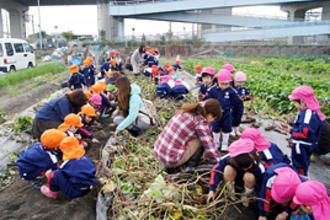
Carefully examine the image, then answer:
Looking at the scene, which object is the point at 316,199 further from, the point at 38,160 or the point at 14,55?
the point at 14,55

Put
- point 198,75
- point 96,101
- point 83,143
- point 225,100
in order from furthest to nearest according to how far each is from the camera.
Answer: point 198,75, point 96,101, point 83,143, point 225,100

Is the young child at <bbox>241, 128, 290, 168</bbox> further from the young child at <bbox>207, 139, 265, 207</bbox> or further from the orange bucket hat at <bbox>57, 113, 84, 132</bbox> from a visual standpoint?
the orange bucket hat at <bbox>57, 113, 84, 132</bbox>

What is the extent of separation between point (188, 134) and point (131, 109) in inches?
65.0

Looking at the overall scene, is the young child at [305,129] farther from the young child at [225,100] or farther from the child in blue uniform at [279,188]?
the young child at [225,100]

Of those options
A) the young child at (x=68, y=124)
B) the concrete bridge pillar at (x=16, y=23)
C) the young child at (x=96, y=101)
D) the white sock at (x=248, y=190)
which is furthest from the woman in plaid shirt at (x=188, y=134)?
the concrete bridge pillar at (x=16, y=23)

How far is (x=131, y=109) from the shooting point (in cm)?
451

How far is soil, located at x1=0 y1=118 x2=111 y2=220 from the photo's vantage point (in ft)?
9.84

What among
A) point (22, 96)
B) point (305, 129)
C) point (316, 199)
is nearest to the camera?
point (316, 199)

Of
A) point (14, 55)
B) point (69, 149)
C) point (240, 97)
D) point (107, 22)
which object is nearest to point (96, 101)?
point (69, 149)

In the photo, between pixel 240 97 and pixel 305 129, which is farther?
pixel 240 97

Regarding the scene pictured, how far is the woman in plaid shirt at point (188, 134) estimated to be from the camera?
3107 millimetres

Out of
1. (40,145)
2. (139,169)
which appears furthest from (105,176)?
(40,145)

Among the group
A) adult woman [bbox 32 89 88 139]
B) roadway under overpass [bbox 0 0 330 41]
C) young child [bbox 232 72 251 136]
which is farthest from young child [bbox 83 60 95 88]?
roadway under overpass [bbox 0 0 330 41]

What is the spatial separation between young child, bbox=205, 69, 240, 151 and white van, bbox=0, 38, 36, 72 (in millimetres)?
13486
